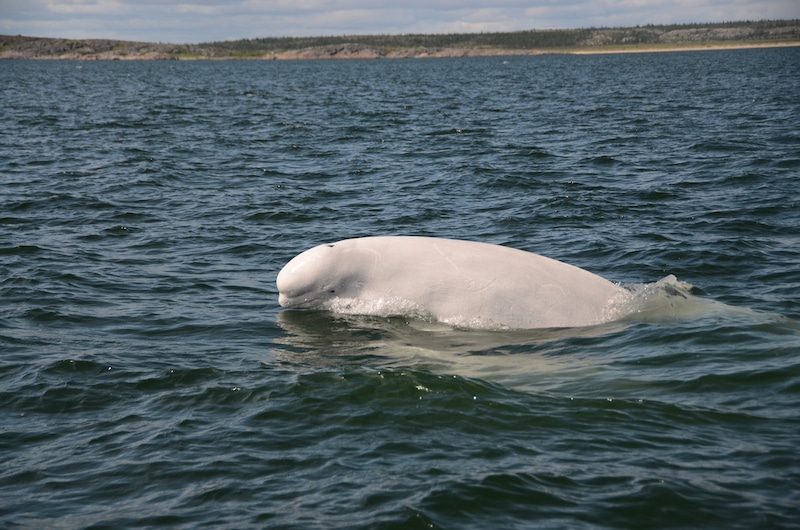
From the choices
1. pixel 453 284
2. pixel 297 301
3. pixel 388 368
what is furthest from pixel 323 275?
pixel 388 368

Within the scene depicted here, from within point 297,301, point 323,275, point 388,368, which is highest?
point 323,275

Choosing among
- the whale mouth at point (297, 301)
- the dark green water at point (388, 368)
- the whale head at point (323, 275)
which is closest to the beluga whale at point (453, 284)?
the whale head at point (323, 275)

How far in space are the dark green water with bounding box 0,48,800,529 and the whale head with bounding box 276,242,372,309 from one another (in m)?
0.38

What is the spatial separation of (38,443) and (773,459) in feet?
22.0

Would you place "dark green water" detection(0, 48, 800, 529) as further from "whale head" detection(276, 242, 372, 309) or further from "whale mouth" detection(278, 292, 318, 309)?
"whale head" detection(276, 242, 372, 309)

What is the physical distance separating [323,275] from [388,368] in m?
2.12

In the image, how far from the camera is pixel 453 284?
10.7m

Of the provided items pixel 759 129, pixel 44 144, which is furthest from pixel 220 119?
pixel 759 129

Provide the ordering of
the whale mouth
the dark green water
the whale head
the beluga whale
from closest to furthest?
the dark green water → the beluga whale → the whale head → the whale mouth

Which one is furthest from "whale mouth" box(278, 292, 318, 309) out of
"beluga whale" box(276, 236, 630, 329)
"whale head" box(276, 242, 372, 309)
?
"beluga whale" box(276, 236, 630, 329)

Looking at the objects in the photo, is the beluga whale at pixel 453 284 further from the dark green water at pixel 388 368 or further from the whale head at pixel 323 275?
the dark green water at pixel 388 368

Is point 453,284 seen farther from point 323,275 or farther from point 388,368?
point 323,275

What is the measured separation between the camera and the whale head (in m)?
11.1

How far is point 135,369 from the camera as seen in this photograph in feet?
32.7
